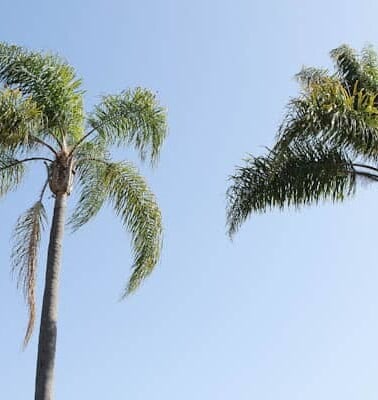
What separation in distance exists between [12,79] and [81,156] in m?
1.91

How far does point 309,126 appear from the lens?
13.1 metres

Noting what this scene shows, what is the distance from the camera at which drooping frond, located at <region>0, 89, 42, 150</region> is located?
43.0 feet

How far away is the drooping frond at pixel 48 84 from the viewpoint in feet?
47.2

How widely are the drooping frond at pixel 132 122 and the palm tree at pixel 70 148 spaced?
2 cm

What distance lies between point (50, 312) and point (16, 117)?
10.8 ft

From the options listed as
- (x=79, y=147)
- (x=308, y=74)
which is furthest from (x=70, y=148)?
(x=308, y=74)

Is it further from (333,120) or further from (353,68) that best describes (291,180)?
(353,68)

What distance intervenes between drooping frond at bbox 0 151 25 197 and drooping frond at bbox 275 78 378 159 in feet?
16.2

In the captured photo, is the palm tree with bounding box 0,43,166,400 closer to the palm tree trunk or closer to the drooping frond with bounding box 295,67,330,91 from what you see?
the palm tree trunk

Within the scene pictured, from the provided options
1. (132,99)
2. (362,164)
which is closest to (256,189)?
(362,164)

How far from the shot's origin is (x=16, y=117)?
13.2m

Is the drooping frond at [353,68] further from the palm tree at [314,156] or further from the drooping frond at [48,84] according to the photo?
the drooping frond at [48,84]

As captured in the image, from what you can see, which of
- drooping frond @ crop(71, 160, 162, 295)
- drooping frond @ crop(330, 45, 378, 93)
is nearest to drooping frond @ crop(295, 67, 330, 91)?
drooping frond @ crop(330, 45, 378, 93)

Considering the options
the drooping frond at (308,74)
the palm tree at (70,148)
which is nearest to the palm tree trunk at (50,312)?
the palm tree at (70,148)
